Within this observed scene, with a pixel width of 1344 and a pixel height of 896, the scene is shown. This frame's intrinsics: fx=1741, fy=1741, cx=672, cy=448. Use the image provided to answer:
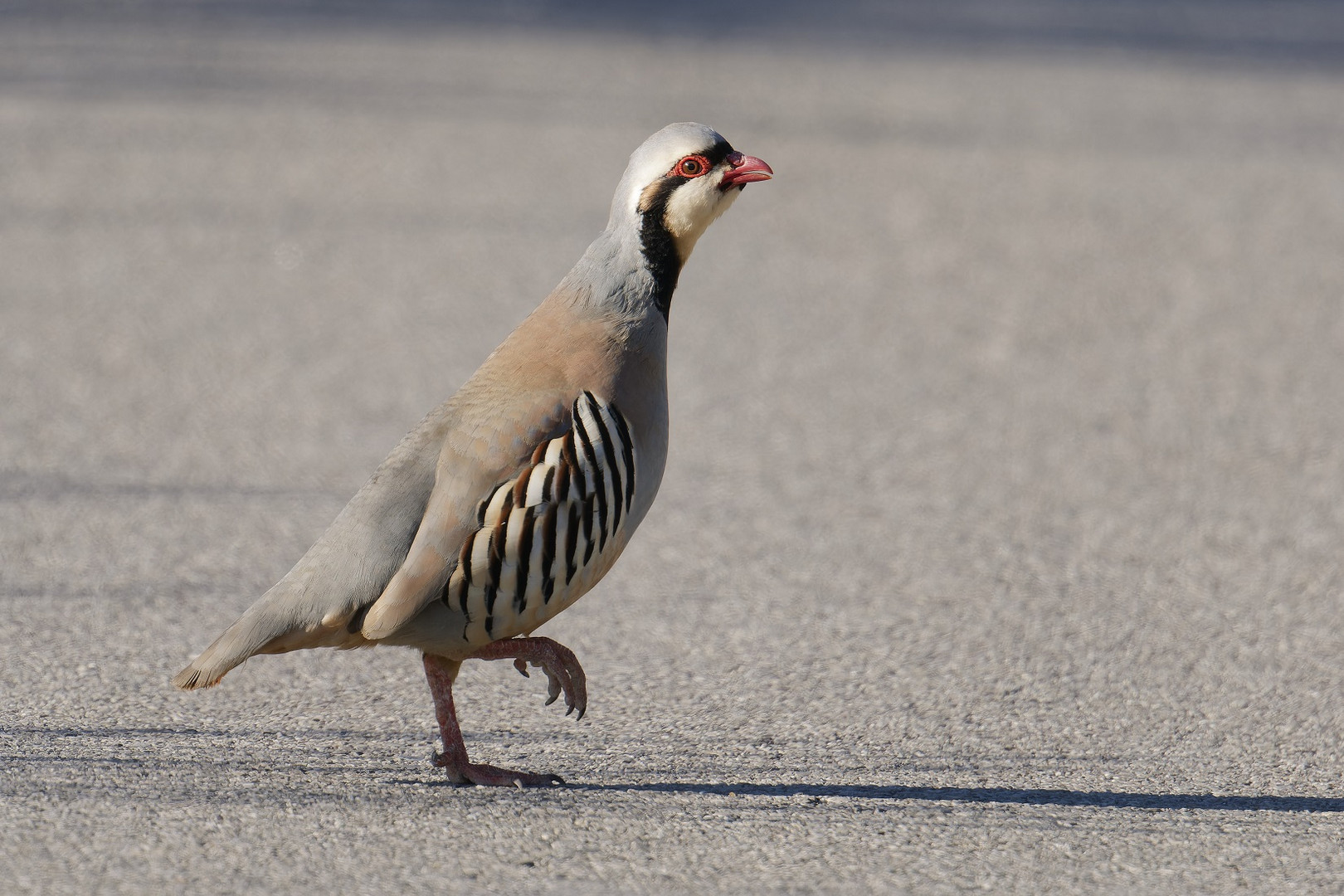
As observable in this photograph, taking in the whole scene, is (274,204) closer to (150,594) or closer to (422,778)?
(150,594)

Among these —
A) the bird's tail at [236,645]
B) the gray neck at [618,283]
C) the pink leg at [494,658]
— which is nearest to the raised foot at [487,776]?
the pink leg at [494,658]

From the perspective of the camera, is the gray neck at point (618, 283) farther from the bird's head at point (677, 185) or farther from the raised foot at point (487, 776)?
the raised foot at point (487, 776)

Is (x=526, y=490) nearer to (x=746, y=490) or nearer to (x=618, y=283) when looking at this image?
(x=618, y=283)

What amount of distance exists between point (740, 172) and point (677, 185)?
0.53 feet

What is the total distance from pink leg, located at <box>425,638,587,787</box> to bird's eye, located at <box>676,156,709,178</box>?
1120mm

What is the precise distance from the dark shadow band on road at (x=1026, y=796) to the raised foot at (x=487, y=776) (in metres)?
0.08

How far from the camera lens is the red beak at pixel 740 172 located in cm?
408

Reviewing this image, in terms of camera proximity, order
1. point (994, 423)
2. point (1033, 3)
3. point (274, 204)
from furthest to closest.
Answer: point (1033, 3) → point (274, 204) → point (994, 423)

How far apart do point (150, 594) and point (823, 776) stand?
2.23 metres

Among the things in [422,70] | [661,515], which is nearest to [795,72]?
[422,70]

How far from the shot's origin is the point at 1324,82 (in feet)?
48.3

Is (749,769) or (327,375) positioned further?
(327,375)

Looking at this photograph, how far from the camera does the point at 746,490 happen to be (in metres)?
6.36

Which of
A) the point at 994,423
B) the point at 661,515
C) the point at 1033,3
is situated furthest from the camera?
the point at 1033,3
